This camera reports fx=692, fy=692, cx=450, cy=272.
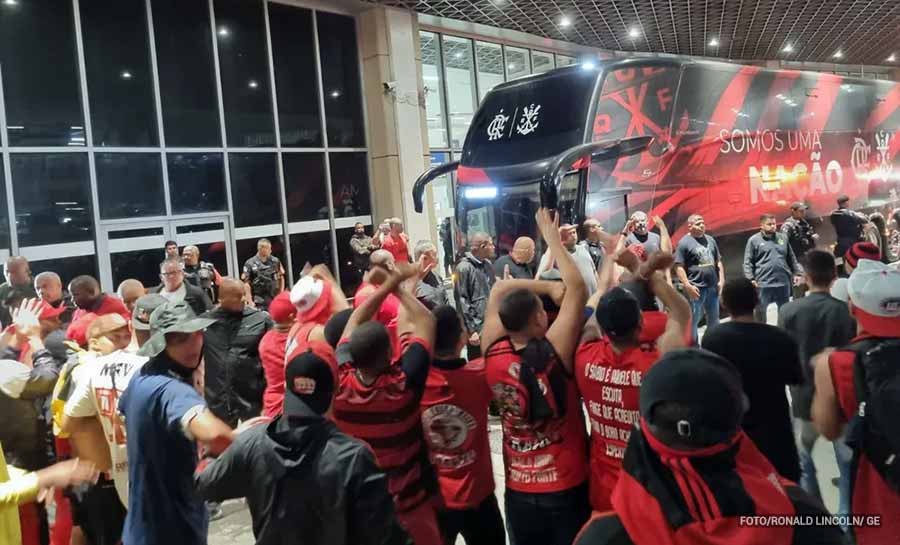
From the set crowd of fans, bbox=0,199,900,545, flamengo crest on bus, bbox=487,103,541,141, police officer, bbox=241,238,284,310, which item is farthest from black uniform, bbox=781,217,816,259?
police officer, bbox=241,238,284,310

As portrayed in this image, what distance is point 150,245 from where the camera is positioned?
37.2 ft

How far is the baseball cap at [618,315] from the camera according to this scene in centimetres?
262

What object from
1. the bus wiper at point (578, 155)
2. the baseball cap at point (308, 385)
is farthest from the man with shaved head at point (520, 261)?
the baseball cap at point (308, 385)

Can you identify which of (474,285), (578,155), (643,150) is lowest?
(474,285)

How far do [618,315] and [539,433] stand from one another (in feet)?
1.97

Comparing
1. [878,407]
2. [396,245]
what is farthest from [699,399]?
[396,245]

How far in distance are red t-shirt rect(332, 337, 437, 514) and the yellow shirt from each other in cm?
108

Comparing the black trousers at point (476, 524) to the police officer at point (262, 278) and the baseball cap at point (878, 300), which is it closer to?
the baseball cap at point (878, 300)

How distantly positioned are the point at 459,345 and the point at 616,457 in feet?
2.64

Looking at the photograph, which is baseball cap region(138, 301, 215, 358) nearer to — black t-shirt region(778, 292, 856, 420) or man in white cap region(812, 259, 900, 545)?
man in white cap region(812, 259, 900, 545)

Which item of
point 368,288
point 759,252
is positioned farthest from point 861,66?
point 368,288

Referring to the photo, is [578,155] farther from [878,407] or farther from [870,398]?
[878,407]

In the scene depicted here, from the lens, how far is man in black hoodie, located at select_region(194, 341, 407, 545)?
2.13 meters

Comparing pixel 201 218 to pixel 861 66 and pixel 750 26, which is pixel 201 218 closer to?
pixel 750 26
